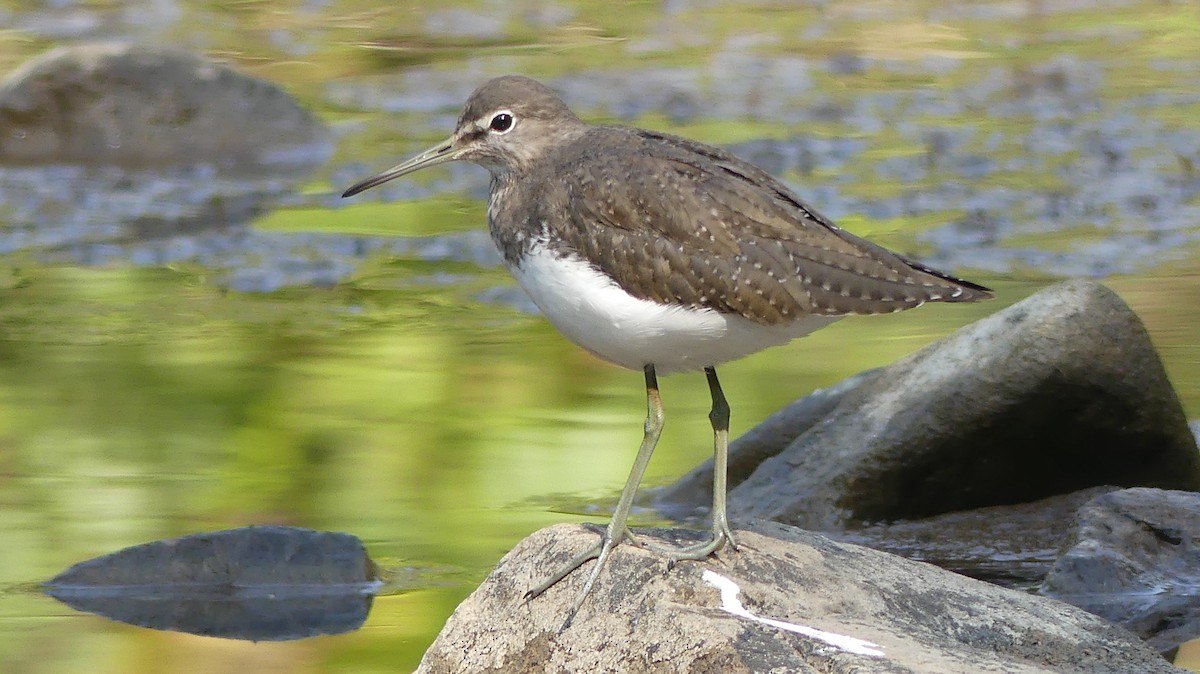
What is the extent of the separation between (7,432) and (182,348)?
117 cm

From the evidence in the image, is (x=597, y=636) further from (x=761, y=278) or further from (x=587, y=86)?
(x=587, y=86)

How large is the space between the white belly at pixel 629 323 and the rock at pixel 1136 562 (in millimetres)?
1614

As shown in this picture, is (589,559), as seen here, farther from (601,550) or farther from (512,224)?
(512,224)

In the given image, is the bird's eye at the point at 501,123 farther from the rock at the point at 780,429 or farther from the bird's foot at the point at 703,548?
the rock at the point at 780,429

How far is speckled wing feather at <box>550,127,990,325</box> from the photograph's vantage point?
487 cm

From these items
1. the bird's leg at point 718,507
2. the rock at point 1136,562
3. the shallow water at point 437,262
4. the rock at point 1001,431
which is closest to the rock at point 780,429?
the rock at point 1001,431

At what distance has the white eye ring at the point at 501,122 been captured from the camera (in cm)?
545

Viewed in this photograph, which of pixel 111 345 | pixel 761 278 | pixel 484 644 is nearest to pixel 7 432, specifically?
pixel 111 345

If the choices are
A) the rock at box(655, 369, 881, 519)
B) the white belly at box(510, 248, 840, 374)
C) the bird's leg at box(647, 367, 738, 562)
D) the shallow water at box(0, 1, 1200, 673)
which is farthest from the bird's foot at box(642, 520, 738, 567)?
the rock at box(655, 369, 881, 519)

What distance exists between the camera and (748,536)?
5230mm

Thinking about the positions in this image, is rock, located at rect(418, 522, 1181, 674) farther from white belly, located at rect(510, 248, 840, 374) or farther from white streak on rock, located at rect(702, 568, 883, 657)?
white belly, located at rect(510, 248, 840, 374)

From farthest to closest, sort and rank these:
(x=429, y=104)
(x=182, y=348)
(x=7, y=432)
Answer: (x=429, y=104) < (x=182, y=348) < (x=7, y=432)

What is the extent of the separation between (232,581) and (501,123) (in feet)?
6.15

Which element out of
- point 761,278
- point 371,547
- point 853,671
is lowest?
point 371,547
